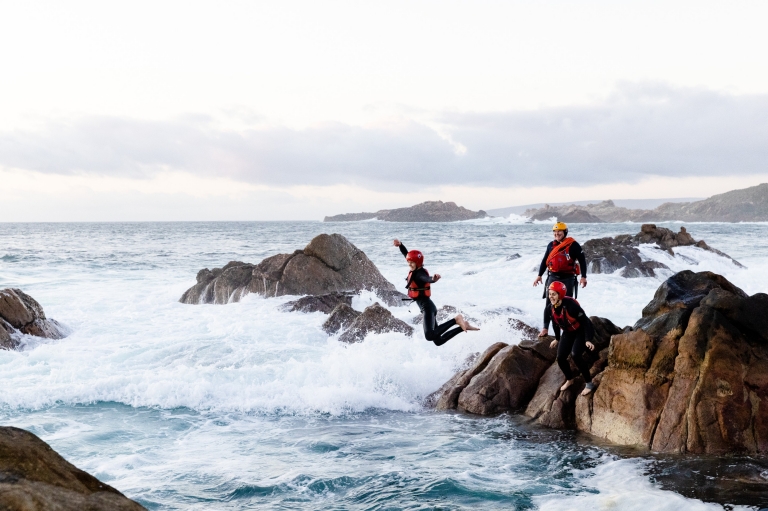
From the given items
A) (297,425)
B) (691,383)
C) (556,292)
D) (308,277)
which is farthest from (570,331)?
(308,277)

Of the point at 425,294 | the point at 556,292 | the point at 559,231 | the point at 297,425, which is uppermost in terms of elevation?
the point at 559,231

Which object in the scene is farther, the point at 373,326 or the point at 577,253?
the point at 373,326

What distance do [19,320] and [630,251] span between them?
27.9 m

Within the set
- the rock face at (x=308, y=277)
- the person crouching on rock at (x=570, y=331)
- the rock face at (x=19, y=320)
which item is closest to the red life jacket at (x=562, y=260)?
the person crouching on rock at (x=570, y=331)

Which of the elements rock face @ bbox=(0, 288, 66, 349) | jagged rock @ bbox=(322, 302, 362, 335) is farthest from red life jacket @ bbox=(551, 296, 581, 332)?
rock face @ bbox=(0, 288, 66, 349)

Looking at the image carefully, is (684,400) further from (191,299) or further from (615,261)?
(615,261)

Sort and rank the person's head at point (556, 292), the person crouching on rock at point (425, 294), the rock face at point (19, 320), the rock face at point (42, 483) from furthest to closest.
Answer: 1. the rock face at point (19, 320)
2. the person crouching on rock at point (425, 294)
3. the person's head at point (556, 292)
4. the rock face at point (42, 483)

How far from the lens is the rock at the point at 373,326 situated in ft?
52.0

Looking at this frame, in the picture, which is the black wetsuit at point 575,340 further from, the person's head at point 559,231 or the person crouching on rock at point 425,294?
the person's head at point 559,231

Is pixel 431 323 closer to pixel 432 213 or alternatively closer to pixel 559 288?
pixel 559 288

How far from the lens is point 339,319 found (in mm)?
17266

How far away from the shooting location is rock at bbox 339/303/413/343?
15.9m

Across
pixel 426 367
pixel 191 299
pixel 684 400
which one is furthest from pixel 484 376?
pixel 191 299

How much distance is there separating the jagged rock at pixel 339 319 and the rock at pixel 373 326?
693mm
